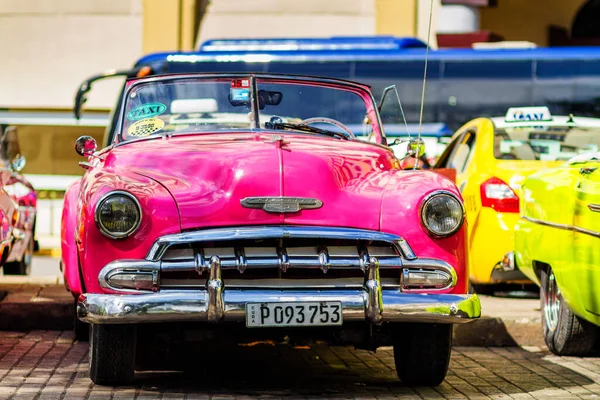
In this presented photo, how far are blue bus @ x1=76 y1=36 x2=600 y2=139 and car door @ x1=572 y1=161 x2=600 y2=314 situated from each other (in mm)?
11570

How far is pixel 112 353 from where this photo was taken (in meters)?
6.44

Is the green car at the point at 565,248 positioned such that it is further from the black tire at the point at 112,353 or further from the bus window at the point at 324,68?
the bus window at the point at 324,68

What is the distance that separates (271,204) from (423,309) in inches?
35.5

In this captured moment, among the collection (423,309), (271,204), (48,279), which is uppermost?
(271,204)

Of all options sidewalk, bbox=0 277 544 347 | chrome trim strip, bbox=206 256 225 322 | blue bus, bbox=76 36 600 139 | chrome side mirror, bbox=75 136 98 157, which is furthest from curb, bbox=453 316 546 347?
blue bus, bbox=76 36 600 139

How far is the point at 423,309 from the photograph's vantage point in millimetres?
6148

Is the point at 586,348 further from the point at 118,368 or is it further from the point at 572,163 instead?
the point at 118,368

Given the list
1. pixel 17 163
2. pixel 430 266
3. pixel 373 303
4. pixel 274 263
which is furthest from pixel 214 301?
pixel 17 163

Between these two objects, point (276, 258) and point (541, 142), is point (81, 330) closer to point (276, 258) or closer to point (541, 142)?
point (276, 258)

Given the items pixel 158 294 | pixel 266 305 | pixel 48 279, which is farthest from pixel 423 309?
pixel 48 279

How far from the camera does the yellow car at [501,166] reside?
10289mm

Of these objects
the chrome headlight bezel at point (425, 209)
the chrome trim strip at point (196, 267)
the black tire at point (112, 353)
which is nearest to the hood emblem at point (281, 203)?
the chrome trim strip at point (196, 267)

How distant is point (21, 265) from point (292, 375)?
4.68 m

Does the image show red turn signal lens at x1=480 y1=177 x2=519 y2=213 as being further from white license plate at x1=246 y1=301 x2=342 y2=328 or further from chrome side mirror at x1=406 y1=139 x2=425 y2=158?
white license plate at x1=246 y1=301 x2=342 y2=328
